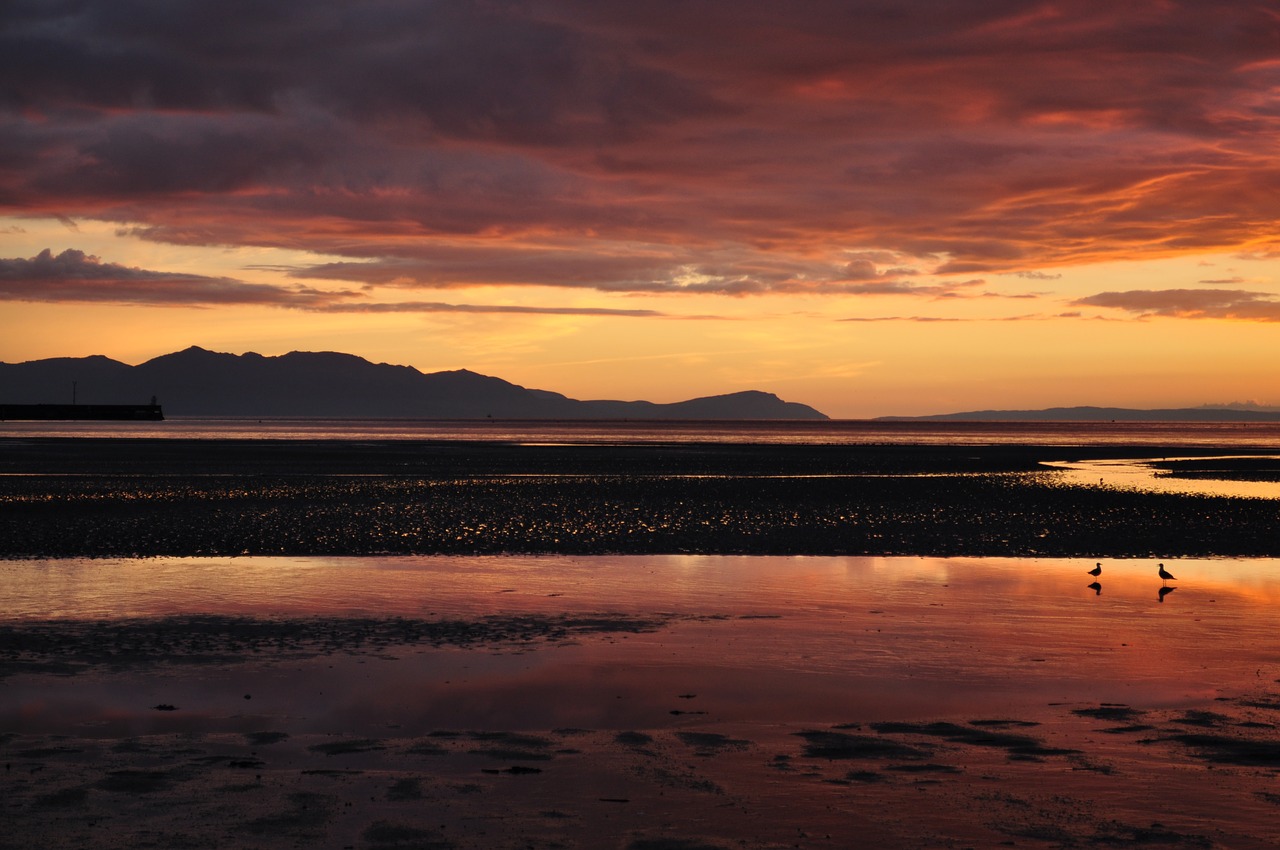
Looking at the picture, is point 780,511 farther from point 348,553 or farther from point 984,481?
point 984,481

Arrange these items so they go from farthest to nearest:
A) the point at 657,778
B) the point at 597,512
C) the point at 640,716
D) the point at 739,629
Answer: the point at 597,512 → the point at 739,629 → the point at 640,716 → the point at 657,778

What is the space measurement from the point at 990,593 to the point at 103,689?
1364 cm

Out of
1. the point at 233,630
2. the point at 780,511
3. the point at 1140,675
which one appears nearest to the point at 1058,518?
the point at 780,511

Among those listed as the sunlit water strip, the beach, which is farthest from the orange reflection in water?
the sunlit water strip

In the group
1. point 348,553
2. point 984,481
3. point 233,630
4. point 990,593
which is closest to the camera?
point 233,630

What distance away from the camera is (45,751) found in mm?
9906

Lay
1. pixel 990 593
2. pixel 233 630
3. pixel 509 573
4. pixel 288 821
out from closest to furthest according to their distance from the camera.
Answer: pixel 288 821 < pixel 233 630 < pixel 990 593 < pixel 509 573

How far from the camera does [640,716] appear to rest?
1135cm

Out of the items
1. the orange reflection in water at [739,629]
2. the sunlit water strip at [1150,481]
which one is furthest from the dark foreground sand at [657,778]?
the sunlit water strip at [1150,481]

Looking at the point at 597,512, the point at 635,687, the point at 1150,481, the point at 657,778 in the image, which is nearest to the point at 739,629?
the point at 635,687

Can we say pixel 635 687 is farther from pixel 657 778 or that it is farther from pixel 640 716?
pixel 657 778

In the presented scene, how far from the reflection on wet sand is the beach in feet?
0.16

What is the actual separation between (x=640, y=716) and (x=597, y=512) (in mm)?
23402

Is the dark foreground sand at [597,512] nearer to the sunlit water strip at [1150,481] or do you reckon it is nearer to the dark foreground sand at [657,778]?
the sunlit water strip at [1150,481]
